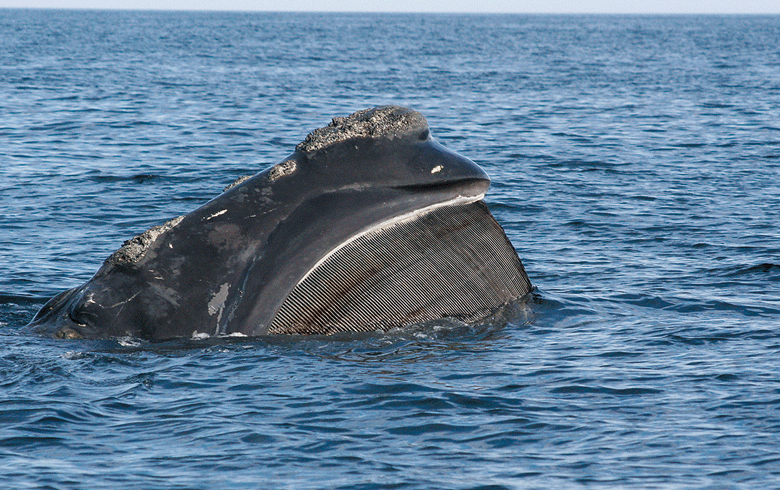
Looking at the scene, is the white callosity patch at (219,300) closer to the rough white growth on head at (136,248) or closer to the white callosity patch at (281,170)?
the rough white growth on head at (136,248)

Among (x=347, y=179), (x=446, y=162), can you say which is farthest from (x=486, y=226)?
(x=347, y=179)

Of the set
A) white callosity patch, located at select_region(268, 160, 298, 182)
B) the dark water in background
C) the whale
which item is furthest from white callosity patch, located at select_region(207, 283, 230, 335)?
white callosity patch, located at select_region(268, 160, 298, 182)

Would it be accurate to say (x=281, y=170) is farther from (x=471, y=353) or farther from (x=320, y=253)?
(x=471, y=353)

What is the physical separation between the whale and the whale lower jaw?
0.4 inches

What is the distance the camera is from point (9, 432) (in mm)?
6574

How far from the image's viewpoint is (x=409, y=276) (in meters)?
7.73

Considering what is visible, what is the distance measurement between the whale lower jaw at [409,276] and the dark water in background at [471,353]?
0.81ft

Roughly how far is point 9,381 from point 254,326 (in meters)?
1.93

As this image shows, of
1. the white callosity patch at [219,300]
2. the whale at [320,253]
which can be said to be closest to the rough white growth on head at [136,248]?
the whale at [320,253]

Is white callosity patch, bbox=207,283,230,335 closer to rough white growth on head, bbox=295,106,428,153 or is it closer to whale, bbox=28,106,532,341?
whale, bbox=28,106,532,341

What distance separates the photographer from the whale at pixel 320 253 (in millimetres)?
6848

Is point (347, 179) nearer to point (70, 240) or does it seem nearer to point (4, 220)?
point (70, 240)

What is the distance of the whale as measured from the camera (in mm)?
6848

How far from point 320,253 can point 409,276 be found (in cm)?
87
